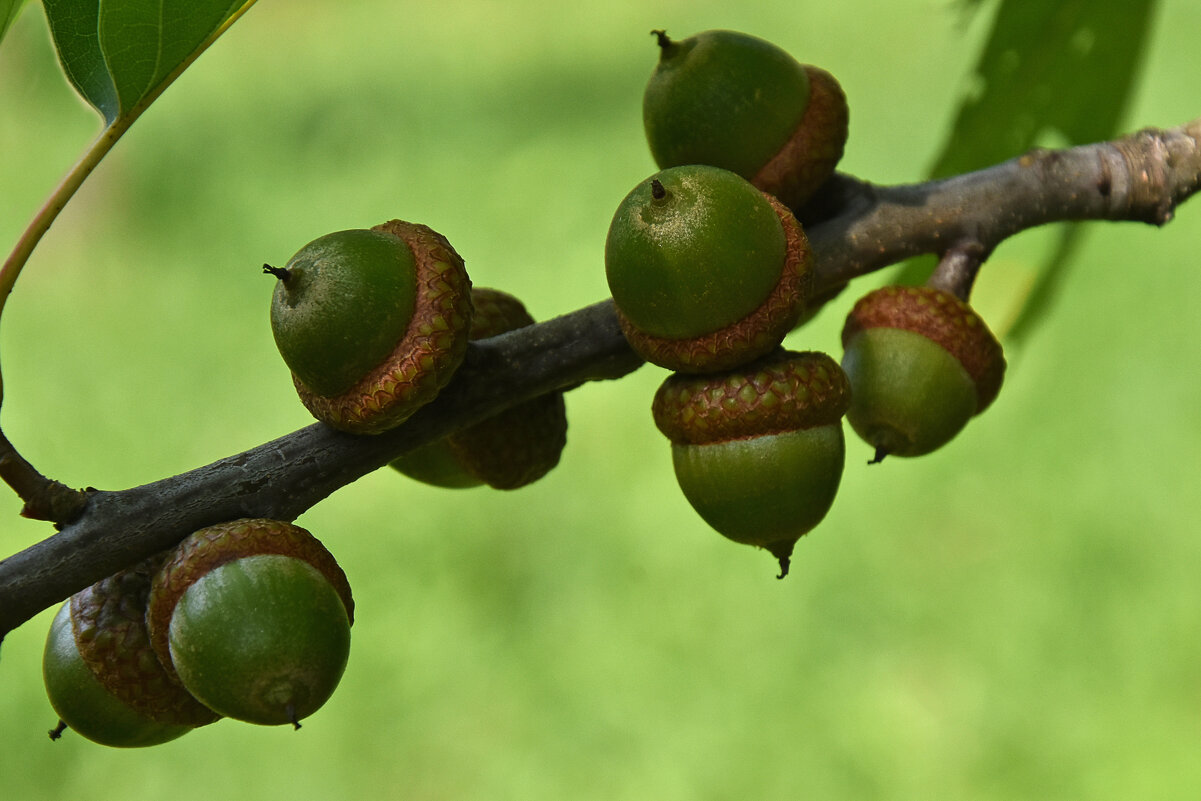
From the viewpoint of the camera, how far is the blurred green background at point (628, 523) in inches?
129

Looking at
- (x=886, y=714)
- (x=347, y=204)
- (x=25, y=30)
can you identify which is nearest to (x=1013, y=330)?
(x=886, y=714)

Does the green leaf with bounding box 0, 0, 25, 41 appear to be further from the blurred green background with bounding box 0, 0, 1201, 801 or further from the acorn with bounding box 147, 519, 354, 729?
the blurred green background with bounding box 0, 0, 1201, 801

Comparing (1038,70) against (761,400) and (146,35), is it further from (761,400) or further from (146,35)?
(146,35)

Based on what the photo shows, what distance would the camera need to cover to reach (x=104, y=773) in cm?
353

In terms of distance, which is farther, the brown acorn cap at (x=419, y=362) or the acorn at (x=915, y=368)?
the acorn at (x=915, y=368)

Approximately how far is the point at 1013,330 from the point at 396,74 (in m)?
3.81

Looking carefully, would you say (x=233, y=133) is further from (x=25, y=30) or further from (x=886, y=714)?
(x=886, y=714)

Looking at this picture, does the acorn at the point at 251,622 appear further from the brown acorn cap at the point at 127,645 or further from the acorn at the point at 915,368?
the acorn at the point at 915,368

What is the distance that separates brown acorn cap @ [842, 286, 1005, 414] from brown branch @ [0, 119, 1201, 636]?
79mm

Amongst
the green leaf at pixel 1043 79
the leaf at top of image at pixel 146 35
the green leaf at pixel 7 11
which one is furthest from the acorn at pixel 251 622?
the green leaf at pixel 1043 79

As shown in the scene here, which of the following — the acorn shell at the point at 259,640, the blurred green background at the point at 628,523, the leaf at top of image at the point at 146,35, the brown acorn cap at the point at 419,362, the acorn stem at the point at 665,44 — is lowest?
the blurred green background at the point at 628,523

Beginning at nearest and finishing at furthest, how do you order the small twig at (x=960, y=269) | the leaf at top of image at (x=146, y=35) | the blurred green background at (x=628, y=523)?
the leaf at top of image at (x=146, y=35) → the small twig at (x=960, y=269) → the blurred green background at (x=628, y=523)

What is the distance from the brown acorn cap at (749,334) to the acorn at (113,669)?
585 millimetres

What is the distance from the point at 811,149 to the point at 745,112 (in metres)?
0.11
